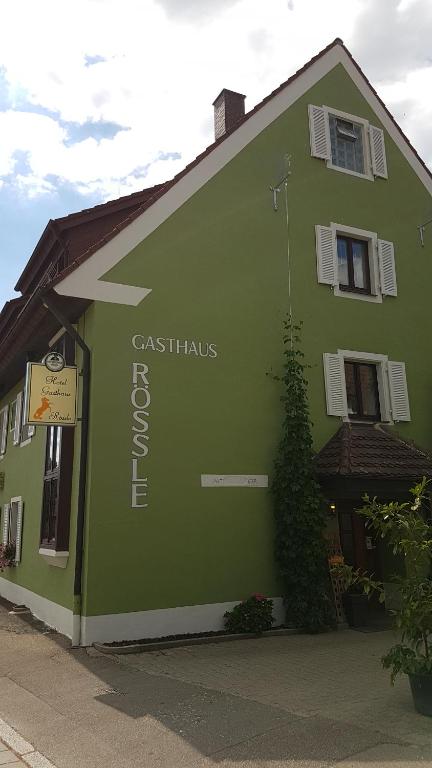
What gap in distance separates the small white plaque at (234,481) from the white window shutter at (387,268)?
18.2ft

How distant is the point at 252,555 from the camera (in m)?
11.1

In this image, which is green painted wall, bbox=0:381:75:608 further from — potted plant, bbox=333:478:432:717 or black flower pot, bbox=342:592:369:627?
potted plant, bbox=333:478:432:717

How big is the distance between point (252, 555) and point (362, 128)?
10.5 m

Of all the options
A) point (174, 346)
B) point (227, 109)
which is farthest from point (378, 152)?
point (174, 346)

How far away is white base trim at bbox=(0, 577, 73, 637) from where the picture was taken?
10295 mm

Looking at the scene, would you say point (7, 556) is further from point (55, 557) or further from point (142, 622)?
point (142, 622)

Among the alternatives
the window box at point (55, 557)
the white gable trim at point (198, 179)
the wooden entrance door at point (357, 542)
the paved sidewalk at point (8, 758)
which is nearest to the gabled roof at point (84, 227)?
the white gable trim at point (198, 179)

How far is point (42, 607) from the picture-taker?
39.1 feet

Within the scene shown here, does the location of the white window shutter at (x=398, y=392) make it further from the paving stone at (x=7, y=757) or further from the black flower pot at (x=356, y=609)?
the paving stone at (x=7, y=757)

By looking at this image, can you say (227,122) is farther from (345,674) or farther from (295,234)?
(345,674)

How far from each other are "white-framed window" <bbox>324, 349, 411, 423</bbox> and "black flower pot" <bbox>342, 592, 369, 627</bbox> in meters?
3.54

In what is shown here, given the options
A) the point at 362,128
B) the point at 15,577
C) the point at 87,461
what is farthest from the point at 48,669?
the point at 362,128

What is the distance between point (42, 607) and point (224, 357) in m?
6.08

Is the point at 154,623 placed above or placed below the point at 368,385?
below
